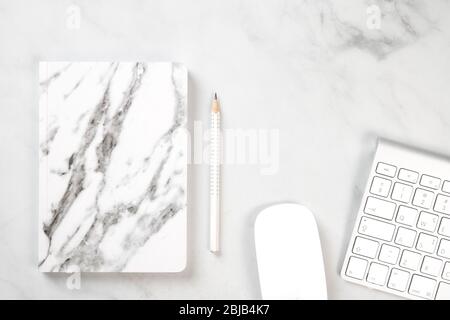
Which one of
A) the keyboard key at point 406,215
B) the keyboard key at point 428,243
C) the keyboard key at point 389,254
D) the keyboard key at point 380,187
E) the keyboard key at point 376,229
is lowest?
the keyboard key at point 389,254

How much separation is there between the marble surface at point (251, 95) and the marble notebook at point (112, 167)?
0.9 inches

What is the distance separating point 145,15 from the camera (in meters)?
0.80

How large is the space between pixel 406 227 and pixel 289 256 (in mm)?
154

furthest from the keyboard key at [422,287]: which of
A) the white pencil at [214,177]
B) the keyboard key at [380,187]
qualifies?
the white pencil at [214,177]

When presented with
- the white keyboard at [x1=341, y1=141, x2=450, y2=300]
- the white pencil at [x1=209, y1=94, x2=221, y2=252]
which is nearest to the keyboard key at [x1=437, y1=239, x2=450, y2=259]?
the white keyboard at [x1=341, y1=141, x2=450, y2=300]

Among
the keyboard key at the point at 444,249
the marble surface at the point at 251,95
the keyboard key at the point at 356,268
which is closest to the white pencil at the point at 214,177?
the marble surface at the point at 251,95

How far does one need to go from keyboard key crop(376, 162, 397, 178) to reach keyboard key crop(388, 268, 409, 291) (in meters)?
0.12

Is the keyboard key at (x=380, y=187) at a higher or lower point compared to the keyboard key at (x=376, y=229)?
higher

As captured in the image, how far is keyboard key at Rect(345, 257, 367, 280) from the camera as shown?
0.79 metres

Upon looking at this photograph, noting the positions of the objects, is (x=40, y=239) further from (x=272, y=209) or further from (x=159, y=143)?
(x=272, y=209)

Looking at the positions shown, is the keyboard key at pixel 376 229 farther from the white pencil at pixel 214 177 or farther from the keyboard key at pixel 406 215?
the white pencil at pixel 214 177

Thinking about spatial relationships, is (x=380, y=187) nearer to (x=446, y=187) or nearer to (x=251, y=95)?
(x=446, y=187)

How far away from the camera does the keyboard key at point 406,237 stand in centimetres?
79

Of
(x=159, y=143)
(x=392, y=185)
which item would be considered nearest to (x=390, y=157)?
(x=392, y=185)
